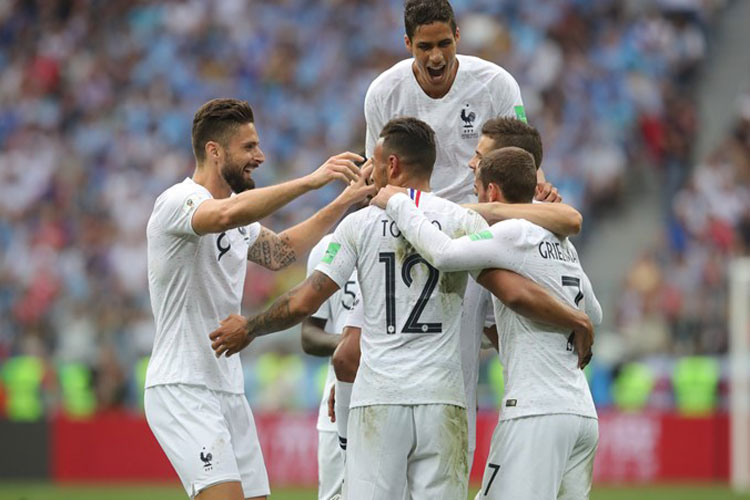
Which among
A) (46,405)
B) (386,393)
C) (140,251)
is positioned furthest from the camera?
(140,251)

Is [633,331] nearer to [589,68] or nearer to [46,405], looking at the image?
[589,68]

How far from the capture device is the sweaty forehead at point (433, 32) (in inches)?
307

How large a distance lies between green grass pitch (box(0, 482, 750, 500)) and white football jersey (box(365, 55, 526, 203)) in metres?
7.83

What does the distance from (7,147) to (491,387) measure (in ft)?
31.3

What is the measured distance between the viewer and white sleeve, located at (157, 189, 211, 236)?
287 inches

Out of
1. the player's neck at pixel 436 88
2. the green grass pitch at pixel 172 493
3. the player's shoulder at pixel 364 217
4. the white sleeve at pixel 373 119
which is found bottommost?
the green grass pitch at pixel 172 493

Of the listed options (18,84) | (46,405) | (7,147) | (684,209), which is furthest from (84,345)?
(684,209)

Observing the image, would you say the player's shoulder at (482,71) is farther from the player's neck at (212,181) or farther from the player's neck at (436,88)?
the player's neck at (212,181)

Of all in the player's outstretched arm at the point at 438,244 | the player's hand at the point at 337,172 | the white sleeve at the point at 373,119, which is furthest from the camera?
the white sleeve at the point at 373,119

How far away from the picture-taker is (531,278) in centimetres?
692

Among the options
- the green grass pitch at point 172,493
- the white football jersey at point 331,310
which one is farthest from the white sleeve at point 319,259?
the green grass pitch at point 172,493

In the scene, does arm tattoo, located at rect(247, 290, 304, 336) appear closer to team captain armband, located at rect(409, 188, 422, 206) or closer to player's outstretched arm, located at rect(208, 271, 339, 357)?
player's outstretched arm, located at rect(208, 271, 339, 357)

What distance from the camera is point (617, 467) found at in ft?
56.9

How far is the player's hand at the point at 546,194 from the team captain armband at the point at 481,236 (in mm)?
764
